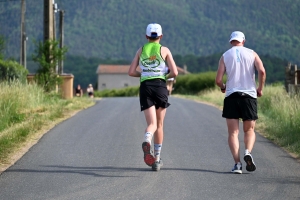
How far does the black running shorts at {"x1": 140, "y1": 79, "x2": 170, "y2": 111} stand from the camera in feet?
36.2

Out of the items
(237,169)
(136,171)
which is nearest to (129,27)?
(136,171)

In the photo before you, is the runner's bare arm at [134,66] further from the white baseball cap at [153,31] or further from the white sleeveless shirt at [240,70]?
the white sleeveless shirt at [240,70]

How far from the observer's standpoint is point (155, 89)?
435 inches

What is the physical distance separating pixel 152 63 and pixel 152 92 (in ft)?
1.22

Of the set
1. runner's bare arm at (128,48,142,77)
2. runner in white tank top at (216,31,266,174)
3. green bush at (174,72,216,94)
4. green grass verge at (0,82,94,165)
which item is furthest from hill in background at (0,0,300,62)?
runner in white tank top at (216,31,266,174)

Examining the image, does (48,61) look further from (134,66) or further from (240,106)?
(240,106)

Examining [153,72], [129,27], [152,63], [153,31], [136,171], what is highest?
[153,31]

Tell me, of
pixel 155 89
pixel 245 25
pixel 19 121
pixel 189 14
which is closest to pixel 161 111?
pixel 155 89

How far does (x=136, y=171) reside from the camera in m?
10.8

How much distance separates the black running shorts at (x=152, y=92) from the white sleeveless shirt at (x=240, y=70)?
33.8 inches

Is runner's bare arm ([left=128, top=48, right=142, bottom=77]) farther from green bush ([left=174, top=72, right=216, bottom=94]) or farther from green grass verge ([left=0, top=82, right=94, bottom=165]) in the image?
green bush ([left=174, top=72, right=216, bottom=94])

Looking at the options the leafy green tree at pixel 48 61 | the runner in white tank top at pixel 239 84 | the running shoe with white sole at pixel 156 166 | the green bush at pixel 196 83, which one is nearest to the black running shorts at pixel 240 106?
the runner in white tank top at pixel 239 84

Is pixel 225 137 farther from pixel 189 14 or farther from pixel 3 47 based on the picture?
pixel 189 14

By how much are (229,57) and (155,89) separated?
1.03m
